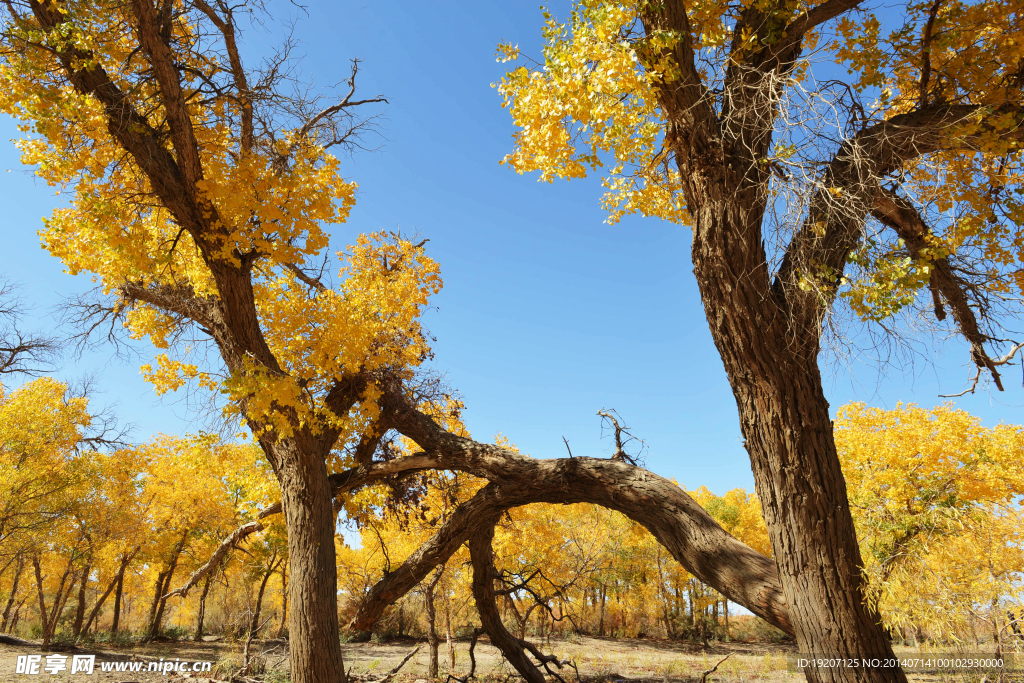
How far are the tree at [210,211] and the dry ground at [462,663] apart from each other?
4.19m

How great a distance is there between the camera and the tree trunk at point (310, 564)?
214 inches

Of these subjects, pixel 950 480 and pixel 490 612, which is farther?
pixel 950 480

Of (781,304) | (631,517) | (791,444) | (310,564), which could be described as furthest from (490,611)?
(781,304)

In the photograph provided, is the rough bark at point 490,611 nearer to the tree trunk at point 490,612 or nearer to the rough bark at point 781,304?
the tree trunk at point 490,612

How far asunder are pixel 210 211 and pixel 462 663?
43.9 feet

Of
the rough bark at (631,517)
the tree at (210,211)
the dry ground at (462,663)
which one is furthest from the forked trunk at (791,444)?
the dry ground at (462,663)

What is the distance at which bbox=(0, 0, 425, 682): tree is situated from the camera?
5070 mm

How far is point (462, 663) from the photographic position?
1440 centimetres

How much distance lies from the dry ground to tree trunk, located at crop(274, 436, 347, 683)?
11.6 ft

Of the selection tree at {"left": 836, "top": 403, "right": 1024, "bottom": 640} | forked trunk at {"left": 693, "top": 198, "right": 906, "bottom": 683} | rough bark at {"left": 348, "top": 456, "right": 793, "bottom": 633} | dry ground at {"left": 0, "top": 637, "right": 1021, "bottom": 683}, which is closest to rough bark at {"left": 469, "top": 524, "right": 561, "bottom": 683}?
rough bark at {"left": 348, "top": 456, "right": 793, "bottom": 633}

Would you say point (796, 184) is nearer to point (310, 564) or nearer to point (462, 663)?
point (310, 564)

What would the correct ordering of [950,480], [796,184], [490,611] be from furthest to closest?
[950,480] → [490,611] → [796,184]

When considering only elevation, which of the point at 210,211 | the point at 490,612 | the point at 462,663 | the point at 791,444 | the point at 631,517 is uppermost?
the point at 210,211

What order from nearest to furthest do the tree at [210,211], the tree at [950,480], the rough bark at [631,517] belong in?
the rough bark at [631,517], the tree at [210,211], the tree at [950,480]
